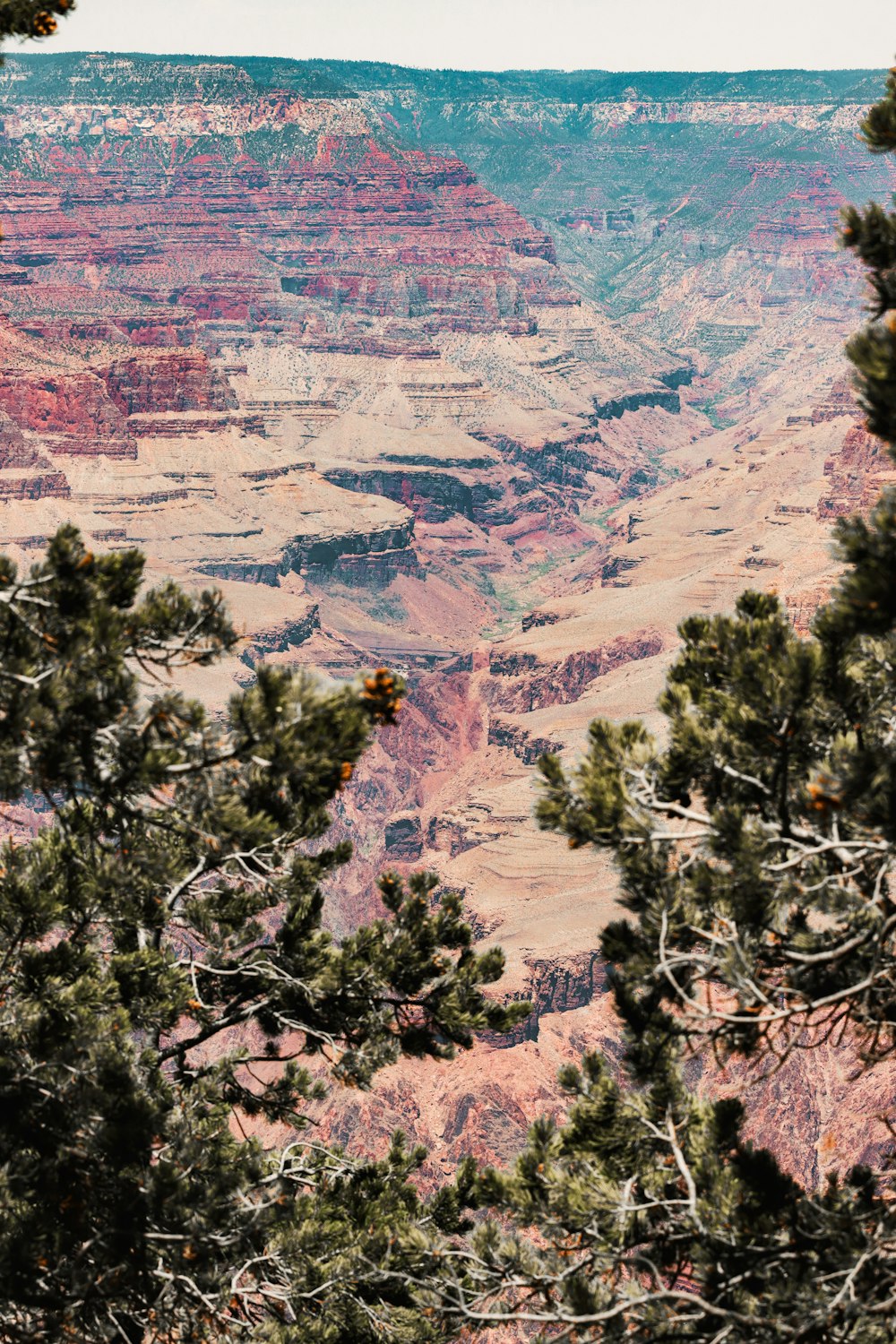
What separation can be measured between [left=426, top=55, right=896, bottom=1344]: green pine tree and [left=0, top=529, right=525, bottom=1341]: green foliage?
6.56 feet

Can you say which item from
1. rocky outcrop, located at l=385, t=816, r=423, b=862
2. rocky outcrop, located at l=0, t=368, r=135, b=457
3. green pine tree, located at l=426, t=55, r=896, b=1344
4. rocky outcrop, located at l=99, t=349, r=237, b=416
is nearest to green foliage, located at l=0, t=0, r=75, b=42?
green pine tree, located at l=426, t=55, r=896, b=1344

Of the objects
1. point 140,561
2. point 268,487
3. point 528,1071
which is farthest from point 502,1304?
point 268,487

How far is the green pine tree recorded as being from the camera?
10867 mm

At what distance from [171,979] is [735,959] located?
17.7ft

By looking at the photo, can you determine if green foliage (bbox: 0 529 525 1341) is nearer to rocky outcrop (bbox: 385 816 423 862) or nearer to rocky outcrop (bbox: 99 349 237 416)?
rocky outcrop (bbox: 385 816 423 862)

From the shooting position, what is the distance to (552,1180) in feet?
41.9

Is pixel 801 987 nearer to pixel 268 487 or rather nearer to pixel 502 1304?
pixel 502 1304

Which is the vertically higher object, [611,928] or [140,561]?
[140,561]

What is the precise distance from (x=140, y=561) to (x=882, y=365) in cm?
555

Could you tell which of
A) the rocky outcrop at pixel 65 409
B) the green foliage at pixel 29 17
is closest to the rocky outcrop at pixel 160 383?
the rocky outcrop at pixel 65 409

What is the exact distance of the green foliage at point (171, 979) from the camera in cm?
1131

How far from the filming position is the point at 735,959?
10906 millimetres

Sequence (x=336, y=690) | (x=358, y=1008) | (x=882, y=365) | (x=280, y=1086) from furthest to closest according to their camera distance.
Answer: (x=280, y=1086) → (x=358, y=1008) → (x=336, y=690) → (x=882, y=365)

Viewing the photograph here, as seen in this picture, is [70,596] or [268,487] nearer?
[70,596]
